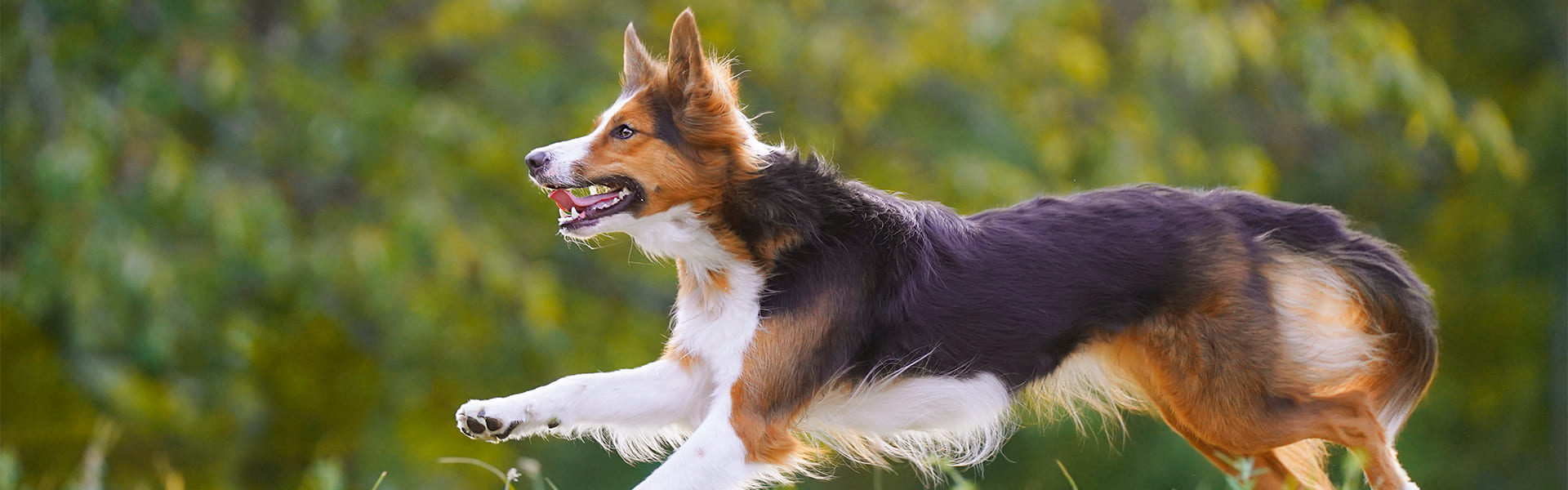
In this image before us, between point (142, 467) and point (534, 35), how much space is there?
3534mm

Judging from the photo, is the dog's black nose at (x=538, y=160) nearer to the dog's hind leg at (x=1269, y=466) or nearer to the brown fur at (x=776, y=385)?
the brown fur at (x=776, y=385)

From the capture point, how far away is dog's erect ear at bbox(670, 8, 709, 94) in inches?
149

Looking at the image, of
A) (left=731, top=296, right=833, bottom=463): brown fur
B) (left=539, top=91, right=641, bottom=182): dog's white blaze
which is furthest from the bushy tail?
(left=539, top=91, right=641, bottom=182): dog's white blaze

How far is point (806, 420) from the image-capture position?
386 centimetres

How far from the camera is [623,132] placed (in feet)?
12.3

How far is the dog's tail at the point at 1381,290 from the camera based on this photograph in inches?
163

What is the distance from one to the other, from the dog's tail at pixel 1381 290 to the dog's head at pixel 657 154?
1.48m

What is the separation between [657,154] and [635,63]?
1.24 ft

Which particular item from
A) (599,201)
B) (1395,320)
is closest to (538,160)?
(599,201)

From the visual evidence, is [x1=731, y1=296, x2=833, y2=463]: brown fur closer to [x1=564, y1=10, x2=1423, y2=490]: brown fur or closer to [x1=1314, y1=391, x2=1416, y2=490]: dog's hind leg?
[x1=564, y1=10, x2=1423, y2=490]: brown fur

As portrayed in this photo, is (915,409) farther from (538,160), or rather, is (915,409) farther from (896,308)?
(538,160)

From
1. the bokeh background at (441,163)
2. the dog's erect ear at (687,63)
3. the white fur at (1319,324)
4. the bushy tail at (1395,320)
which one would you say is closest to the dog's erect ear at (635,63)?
the dog's erect ear at (687,63)

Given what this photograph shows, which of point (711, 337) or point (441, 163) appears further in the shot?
point (441, 163)

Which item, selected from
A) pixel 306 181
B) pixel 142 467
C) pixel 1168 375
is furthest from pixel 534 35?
pixel 1168 375
